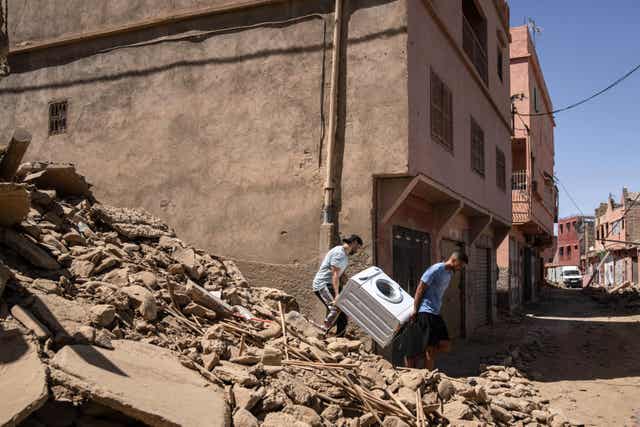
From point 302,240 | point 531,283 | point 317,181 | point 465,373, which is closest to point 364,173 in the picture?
point 317,181

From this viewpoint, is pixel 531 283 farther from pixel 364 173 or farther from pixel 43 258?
pixel 43 258

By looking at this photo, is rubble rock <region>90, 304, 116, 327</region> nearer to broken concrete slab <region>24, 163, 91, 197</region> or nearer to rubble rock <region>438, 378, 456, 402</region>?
broken concrete slab <region>24, 163, 91, 197</region>

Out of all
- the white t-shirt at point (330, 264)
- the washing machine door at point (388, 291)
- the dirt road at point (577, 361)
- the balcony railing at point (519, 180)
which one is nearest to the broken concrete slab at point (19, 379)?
the washing machine door at point (388, 291)

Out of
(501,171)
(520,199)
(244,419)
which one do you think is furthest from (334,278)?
(520,199)

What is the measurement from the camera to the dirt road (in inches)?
286

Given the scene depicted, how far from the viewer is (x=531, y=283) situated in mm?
28547

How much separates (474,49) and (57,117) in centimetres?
875

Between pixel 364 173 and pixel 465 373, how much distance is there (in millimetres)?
3660

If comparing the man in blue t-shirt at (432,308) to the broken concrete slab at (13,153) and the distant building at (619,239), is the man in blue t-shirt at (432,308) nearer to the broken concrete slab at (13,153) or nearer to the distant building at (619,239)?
the broken concrete slab at (13,153)

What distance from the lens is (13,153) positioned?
4836mm

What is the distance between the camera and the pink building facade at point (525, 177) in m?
21.5

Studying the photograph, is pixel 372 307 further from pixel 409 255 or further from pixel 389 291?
pixel 409 255

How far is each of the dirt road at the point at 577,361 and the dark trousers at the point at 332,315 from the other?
111 inches

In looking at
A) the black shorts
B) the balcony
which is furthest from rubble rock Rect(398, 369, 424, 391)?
the balcony
